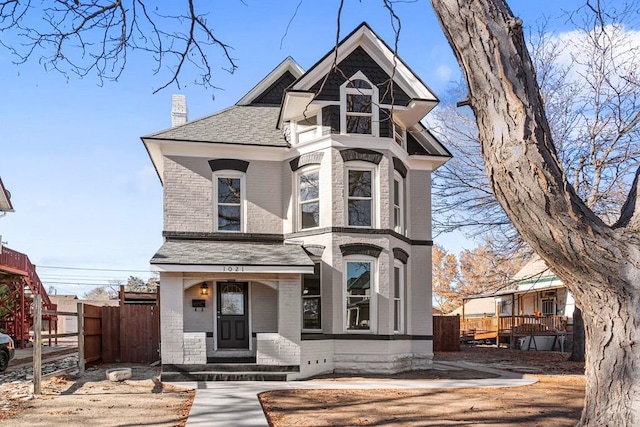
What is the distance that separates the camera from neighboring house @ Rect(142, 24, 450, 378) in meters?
16.5

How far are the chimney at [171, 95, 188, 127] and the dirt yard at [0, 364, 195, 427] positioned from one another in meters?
9.79

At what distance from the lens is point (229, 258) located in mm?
15789

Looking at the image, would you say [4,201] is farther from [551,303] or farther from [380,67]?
[551,303]

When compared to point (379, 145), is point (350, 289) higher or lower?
lower

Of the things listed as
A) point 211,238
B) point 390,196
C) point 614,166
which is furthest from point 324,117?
point 614,166

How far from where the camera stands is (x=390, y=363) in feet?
54.6

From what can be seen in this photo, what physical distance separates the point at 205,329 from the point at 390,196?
6145 millimetres

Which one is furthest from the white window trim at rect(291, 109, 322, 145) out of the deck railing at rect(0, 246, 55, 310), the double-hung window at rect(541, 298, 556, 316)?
the double-hung window at rect(541, 298, 556, 316)

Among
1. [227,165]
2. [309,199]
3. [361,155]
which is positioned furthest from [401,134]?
[227,165]

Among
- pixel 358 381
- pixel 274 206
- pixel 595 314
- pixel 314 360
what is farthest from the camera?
pixel 274 206

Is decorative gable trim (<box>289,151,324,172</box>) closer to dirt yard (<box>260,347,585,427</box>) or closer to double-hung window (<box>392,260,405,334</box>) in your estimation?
double-hung window (<box>392,260,405,334</box>)

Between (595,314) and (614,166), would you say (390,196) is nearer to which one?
(614,166)

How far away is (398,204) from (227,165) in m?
5.00

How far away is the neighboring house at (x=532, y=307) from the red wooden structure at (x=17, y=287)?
811 inches
